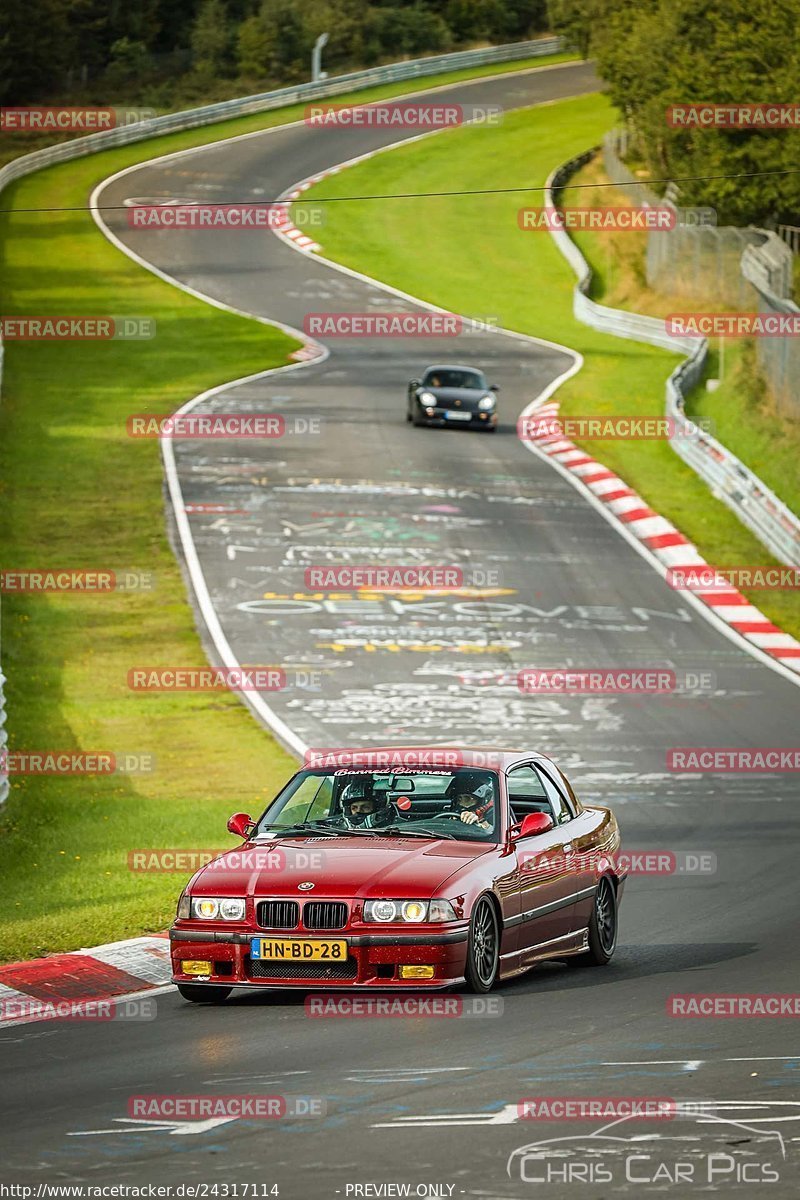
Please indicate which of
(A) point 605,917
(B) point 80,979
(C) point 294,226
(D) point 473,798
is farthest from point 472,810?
(C) point 294,226

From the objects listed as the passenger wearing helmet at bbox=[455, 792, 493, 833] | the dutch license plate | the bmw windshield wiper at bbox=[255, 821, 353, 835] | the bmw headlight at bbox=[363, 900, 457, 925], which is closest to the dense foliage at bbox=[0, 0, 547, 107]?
the bmw windshield wiper at bbox=[255, 821, 353, 835]

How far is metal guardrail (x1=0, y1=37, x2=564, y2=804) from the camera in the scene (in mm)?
71875

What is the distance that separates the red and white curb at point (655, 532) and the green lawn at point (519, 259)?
309 mm

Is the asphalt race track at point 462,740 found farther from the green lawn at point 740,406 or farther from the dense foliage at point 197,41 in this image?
the dense foliage at point 197,41

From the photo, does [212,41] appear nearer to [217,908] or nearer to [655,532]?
[655,532]

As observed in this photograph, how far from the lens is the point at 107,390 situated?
4325 centimetres

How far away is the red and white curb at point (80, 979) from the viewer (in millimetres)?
10945

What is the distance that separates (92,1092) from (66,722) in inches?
568

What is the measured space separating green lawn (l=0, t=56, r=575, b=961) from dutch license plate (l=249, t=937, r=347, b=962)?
221 centimetres

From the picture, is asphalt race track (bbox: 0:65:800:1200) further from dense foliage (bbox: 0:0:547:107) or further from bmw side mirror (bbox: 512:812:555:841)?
dense foliage (bbox: 0:0:547:107)

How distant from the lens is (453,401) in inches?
1593

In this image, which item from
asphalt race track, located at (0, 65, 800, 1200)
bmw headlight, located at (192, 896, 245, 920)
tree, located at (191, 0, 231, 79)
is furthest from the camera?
tree, located at (191, 0, 231, 79)

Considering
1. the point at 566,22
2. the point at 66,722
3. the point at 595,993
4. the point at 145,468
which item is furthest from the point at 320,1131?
the point at 566,22

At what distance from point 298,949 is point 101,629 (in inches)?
669
